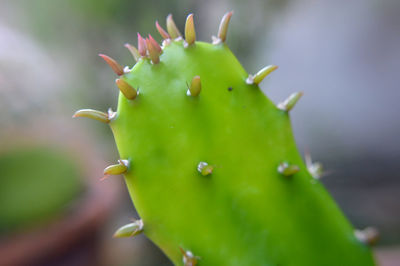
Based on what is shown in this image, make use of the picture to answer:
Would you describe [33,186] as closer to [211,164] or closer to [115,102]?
[115,102]

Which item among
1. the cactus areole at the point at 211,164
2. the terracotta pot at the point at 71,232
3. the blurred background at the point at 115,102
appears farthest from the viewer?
the blurred background at the point at 115,102

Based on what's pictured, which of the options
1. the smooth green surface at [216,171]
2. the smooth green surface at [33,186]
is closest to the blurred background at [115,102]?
the smooth green surface at [33,186]

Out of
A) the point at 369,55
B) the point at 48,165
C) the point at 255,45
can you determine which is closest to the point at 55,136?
the point at 48,165

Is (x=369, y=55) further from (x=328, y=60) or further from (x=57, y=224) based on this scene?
(x=57, y=224)

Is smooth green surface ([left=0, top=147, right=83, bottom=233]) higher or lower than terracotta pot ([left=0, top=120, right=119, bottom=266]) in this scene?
higher

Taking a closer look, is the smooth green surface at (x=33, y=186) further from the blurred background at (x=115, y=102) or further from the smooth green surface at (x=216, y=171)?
the smooth green surface at (x=216, y=171)

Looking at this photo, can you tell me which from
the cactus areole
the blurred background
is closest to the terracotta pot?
the blurred background

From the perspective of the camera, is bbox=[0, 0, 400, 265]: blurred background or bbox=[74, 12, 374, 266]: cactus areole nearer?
bbox=[74, 12, 374, 266]: cactus areole

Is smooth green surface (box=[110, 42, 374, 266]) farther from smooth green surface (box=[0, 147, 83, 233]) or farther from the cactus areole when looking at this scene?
smooth green surface (box=[0, 147, 83, 233])
